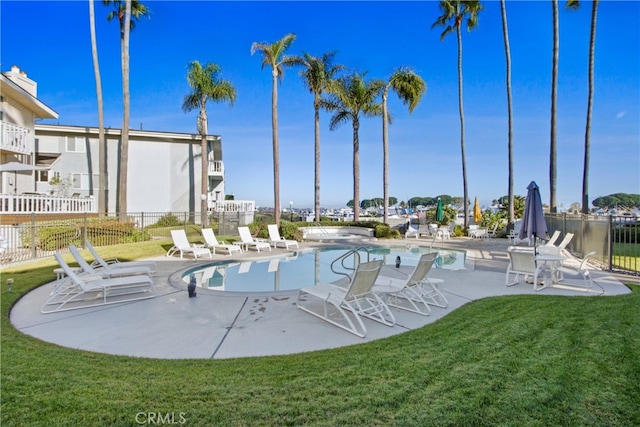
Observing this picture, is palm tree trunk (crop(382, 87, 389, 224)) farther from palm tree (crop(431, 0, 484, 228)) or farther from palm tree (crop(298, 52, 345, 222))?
palm tree (crop(431, 0, 484, 228))

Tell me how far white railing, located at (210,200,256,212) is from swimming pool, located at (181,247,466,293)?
12.0m

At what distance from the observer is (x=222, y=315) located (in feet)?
19.5

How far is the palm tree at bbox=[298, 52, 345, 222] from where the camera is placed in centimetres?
2245

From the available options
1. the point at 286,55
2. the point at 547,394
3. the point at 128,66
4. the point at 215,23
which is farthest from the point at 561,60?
the point at 128,66

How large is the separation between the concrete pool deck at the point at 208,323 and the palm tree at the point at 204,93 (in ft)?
51.7

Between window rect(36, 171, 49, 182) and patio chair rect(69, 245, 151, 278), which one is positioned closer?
patio chair rect(69, 245, 151, 278)

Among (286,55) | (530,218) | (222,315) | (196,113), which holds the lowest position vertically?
(222,315)

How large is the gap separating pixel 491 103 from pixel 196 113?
23232 mm

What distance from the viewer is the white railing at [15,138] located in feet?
52.6

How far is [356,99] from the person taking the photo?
2316 centimetres

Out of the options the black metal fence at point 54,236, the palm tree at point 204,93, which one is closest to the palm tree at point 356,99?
the palm tree at point 204,93

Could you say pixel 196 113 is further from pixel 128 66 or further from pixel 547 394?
pixel 547 394

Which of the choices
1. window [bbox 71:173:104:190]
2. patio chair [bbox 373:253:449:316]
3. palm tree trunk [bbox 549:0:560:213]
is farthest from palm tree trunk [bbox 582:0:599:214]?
window [bbox 71:173:104:190]

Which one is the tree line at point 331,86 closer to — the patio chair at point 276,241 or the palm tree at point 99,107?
the palm tree at point 99,107
